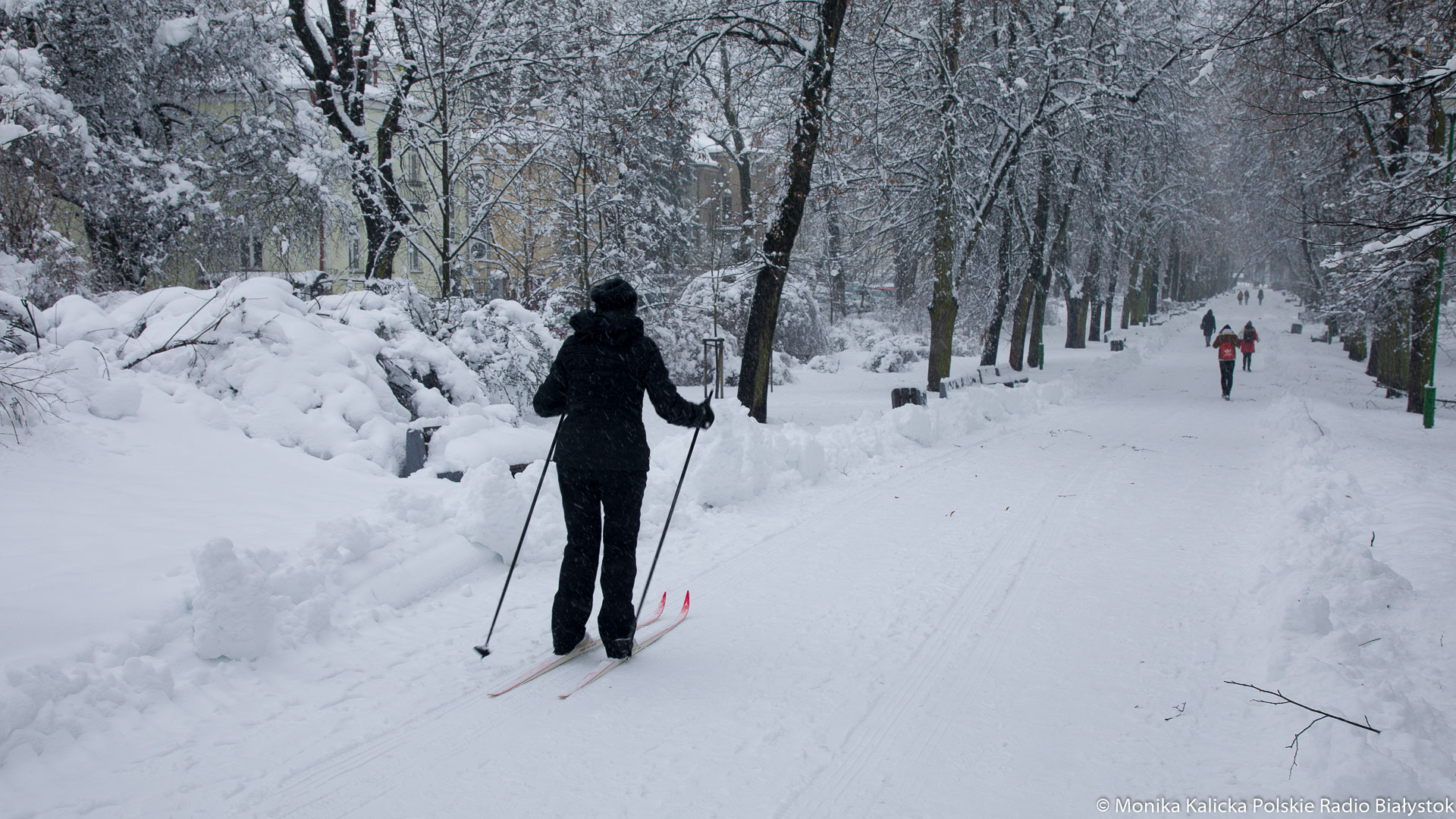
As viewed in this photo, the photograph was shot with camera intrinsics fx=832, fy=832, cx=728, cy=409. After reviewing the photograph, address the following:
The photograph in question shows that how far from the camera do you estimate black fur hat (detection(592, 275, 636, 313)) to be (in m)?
4.43

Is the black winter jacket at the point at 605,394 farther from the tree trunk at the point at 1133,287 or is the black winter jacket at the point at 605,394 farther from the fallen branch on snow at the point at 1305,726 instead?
the tree trunk at the point at 1133,287

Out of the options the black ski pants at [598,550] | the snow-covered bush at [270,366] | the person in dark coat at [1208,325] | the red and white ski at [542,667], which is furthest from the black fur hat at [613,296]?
the person in dark coat at [1208,325]

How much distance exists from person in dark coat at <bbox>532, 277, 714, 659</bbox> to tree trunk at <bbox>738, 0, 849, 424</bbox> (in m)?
9.34

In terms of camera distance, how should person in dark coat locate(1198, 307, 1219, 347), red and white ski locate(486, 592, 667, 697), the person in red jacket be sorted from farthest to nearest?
person in dark coat locate(1198, 307, 1219, 347), the person in red jacket, red and white ski locate(486, 592, 667, 697)

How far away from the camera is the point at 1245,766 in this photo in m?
3.50

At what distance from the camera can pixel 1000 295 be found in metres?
23.2

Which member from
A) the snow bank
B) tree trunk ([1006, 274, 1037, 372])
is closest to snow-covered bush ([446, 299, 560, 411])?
the snow bank

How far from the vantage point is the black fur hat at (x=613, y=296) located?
4.43 meters

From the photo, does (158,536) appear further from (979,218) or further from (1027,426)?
(979,218)

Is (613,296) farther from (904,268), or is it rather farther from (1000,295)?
(1000,295)

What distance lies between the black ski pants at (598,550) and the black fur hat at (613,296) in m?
0.88

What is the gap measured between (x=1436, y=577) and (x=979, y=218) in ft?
50.3

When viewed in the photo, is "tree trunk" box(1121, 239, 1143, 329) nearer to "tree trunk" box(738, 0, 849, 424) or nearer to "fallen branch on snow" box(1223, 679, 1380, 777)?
"tree trunk" box(738, 0, 849, 424)

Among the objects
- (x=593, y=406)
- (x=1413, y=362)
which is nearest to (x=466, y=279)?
(x=593, y=406)
